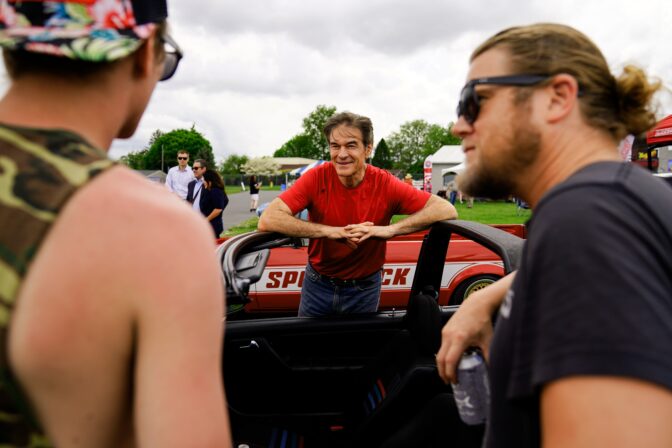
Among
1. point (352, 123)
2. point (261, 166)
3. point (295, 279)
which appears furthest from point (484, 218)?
point (261, 166)

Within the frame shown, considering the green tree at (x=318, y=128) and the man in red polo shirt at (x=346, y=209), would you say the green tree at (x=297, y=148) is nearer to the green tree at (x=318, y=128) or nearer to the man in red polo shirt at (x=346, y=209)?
the green tree at (x=318, y=128)

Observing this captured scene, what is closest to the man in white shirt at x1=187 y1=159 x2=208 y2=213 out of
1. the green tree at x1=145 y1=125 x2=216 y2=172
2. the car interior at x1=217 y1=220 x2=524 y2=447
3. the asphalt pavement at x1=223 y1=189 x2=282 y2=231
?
the car interior at x1=217 y1=220 x2=524 y2=447

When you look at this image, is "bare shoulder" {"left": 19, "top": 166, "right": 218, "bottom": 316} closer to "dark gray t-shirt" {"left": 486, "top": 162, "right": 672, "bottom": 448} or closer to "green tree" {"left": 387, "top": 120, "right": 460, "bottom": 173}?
"dark gray t-shirt" {"left": 486, "top": 162, "right": 672, "bottom": 448}

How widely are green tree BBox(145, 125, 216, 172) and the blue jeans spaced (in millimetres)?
83656

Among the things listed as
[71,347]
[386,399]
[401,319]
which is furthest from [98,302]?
[401,319]

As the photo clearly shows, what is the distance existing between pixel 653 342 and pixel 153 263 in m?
0.75

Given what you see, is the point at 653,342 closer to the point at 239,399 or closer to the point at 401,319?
the point at 401,319

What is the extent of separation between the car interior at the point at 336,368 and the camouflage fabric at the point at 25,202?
1360 mm

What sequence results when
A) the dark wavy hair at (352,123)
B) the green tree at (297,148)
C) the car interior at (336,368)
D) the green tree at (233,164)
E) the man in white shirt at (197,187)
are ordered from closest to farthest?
the car interior at (336,368) → the dark wavy hair at (352,123) → the man in white shirt at (197,187) → the green tree at (297,148) → the green tree at (233,164)

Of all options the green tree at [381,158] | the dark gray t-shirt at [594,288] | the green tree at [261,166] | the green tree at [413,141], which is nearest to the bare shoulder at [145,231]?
the dark gray t-shirt at [594,288]

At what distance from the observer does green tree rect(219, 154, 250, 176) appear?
124 m

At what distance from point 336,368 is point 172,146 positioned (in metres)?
96.5

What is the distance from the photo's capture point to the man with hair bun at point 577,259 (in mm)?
752

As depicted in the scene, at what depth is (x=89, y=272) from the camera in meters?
0.67
